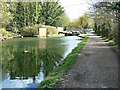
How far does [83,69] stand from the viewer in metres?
9.34

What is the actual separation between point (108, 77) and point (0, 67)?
618cm

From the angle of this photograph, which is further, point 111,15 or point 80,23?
point 80,23

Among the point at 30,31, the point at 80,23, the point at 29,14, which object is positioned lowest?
the point at 30,31

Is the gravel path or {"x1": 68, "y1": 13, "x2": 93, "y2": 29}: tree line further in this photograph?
{"x1": 68, "y1": 13, "x2": 93, "y2": 29}: tree line

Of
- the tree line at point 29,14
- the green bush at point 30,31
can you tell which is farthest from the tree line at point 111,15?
the green bush at point 30,31

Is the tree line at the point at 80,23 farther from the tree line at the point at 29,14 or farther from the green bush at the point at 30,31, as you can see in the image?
the green bush at the point at 30,31

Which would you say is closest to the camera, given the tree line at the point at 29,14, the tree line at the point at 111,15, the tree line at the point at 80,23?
the tree line at the point at 111,15

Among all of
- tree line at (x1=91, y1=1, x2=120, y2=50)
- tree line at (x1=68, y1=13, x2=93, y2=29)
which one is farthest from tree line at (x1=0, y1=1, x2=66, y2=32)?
tree line at (x1=91, y1=1, x2=120, y2=50)

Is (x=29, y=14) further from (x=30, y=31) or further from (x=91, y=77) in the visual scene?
(x=91, y=77)

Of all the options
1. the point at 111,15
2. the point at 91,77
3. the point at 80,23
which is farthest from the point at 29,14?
the point at 91,77

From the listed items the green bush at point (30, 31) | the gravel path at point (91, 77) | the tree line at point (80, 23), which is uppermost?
the tree line at point (80, 23)

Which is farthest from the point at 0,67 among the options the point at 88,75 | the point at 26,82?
the point at 88,75

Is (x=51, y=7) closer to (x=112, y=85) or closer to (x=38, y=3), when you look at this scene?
(x=38, y=3)

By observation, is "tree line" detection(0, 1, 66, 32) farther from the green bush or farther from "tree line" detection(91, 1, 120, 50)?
"tree line" detection(91, 1, 120, 50)
